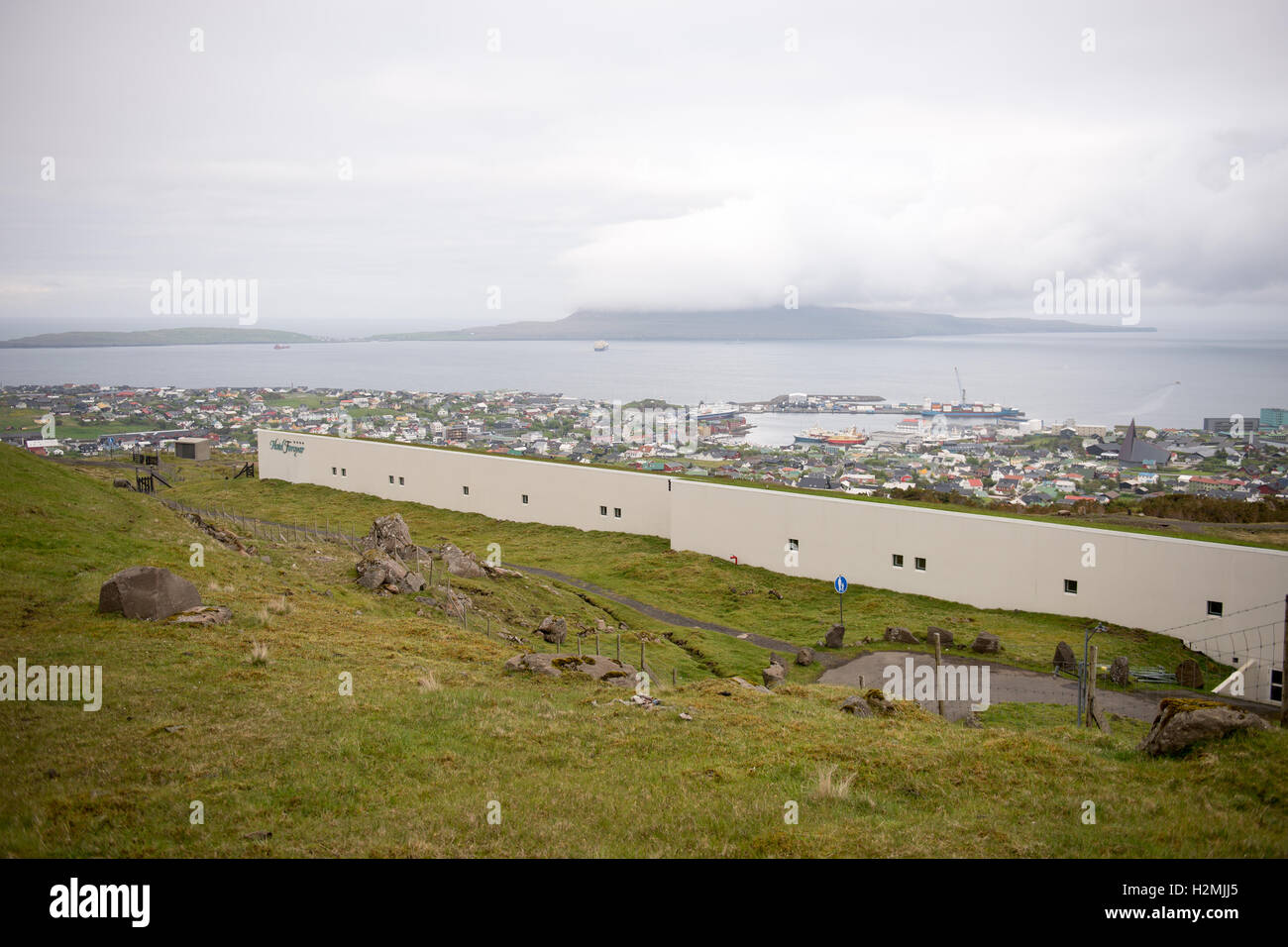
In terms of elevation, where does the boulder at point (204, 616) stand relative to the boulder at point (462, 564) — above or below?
above

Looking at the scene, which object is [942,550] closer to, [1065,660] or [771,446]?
[1065,660]

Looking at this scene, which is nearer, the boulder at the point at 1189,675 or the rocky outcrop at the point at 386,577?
the boulder at the point at 1189,675

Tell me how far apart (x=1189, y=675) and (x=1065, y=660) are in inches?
101

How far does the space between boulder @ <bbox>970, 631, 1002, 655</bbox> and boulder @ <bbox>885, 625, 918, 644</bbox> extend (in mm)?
1398

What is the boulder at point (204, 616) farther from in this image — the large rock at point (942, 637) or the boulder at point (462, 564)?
the large rock at point (942, 637)

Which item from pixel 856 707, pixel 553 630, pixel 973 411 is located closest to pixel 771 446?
pixel 973 411

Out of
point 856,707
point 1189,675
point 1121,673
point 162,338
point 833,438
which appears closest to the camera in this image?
point 856,707

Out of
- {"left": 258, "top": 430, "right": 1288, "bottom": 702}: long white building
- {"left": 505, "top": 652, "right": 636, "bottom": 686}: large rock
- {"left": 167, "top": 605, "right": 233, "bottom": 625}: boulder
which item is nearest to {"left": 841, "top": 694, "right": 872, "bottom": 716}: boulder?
{"left": 505, "top": 652, "right": 636, "bottom": 686}: large rock

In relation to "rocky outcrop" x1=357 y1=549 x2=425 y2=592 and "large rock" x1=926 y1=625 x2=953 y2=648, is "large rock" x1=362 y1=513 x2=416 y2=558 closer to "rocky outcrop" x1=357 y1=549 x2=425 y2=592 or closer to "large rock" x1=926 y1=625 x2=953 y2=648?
"rocky outcrop" x1=357 y1=549 x2=425 y2=592

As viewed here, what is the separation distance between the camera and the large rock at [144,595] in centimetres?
1347

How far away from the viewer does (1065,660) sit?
17188mm

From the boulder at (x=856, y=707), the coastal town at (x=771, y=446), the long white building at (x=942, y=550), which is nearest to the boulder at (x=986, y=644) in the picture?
the long white building at (x=942, y=550)

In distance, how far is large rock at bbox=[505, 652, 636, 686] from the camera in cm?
1316

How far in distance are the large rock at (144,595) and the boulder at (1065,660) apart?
689 inches
